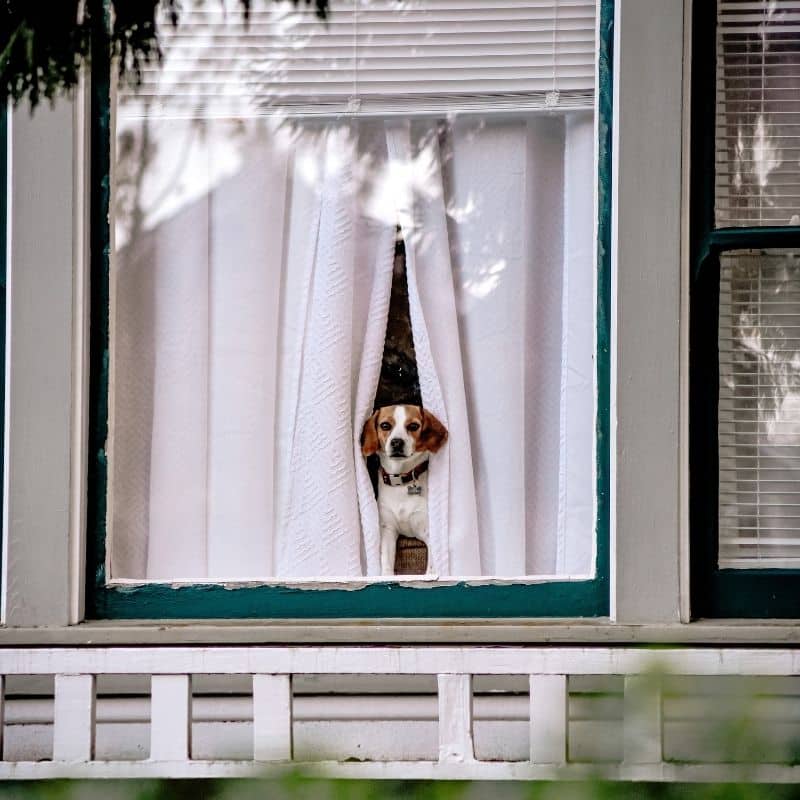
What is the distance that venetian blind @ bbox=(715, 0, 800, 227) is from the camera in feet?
8.16

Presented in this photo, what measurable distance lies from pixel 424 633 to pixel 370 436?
0.57 meters

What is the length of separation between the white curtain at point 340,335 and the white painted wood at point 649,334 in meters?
0.25

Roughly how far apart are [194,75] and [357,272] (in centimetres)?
65

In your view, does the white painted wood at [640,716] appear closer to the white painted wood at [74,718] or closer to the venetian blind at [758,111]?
the white painted wood at [74,718]

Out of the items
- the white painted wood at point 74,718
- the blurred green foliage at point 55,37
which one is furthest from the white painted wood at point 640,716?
the white painted wood at point 74,718

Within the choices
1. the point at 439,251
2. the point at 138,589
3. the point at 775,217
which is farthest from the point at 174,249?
the point at 775,217

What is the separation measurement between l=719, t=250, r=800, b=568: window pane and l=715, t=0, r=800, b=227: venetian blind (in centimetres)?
13

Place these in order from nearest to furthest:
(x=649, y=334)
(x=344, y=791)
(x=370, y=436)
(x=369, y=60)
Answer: (x=344, y=791)
(x=649, y=334)
(x=369, y=60)
(x=370, y=436)

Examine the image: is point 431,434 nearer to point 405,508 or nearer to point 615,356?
point 405,508

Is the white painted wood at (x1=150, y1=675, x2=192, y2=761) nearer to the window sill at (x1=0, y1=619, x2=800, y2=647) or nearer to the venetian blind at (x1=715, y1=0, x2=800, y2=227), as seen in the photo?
the window sill at (x1=0, y1=619, x2=800, y2=647)

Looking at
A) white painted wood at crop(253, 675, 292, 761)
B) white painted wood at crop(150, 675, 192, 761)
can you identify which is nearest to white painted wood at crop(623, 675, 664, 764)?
white painted wood at crop(253, 675, 292, 761)

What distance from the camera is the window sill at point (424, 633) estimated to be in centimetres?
232

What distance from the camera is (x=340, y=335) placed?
268 centimetres

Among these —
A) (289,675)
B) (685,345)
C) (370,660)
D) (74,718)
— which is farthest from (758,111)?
(74,718)
